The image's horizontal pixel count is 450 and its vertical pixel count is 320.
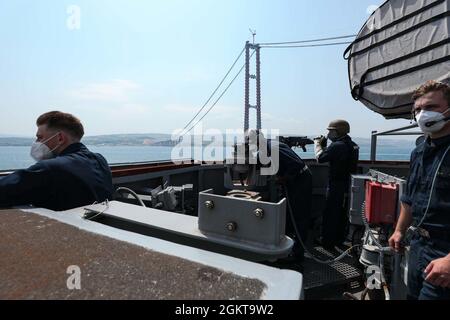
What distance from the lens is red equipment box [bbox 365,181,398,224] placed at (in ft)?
7.11

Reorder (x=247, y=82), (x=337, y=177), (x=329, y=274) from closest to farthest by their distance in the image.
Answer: (x=329, y=274), (x=337, y=177), (x=247, y=82)

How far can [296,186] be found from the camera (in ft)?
11.1

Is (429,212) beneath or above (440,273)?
above

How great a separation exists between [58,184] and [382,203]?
2145 millimetres

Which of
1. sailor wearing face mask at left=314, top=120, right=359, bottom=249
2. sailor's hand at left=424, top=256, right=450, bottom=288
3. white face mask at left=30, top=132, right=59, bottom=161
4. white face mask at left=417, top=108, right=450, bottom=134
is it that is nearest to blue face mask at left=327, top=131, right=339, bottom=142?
sailor wearing face mask at left=314, top=120, right=359, bottom=249

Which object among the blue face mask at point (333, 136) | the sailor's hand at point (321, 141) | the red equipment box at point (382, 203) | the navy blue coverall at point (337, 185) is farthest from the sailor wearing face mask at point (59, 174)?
the sailor's hand at point (321, 141)

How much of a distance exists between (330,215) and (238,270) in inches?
125

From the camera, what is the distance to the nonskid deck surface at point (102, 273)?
0.71m

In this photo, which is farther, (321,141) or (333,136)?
(321,141)

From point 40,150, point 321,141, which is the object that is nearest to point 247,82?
point 321,141

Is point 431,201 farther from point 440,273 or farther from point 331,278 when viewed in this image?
point 331,278

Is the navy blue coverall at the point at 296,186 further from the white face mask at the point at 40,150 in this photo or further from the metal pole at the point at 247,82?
the metal pole at the point at 247,82

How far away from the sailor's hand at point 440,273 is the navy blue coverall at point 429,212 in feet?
0.20
